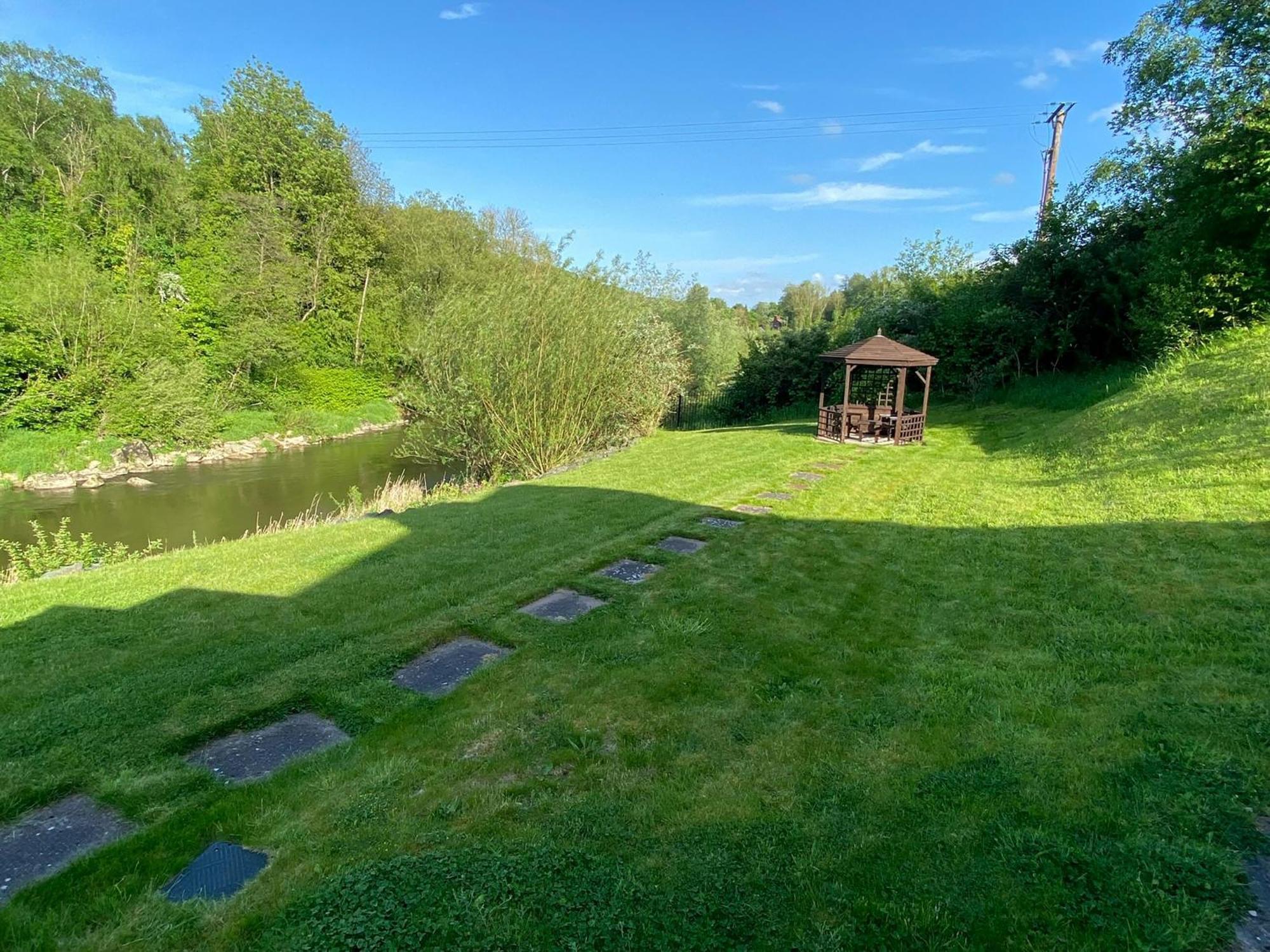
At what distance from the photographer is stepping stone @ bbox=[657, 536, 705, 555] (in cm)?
557

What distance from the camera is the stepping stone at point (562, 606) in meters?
4.16

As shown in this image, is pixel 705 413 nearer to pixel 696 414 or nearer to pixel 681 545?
pixel 696 414

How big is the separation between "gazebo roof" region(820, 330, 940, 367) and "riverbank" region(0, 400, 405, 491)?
51.6 ft

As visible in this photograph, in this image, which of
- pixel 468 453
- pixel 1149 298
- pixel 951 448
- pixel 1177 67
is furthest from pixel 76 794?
pixel 1177 67

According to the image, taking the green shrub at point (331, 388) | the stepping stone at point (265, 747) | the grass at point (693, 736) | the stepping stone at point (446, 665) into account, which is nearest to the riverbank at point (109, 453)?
the green shrub at point (331, 388)

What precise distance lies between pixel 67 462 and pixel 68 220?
31.2ft

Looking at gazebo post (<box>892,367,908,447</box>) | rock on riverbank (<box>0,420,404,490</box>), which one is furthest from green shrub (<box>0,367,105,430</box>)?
gazebo post (<box>892,367,908,447</box>)

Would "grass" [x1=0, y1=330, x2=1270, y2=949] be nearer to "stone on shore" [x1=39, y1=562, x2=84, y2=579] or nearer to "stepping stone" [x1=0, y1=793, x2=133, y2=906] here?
"stepping stone" [x1=0, y1=793, x2=133, y2=906]

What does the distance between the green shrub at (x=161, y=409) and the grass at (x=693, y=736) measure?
12942mm

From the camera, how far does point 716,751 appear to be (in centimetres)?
264

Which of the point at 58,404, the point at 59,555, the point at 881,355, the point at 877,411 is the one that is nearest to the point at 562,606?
the point at 59,555

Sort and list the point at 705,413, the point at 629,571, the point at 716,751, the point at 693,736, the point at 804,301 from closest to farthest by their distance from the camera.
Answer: the point at 716,751 < the point at 693,736 < the point at 629,571 < the point at 705,413 < the point at 804,301

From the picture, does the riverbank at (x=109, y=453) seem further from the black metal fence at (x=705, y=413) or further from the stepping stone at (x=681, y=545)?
the stepping stone at (x=681, y=545)

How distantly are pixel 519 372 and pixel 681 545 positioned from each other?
6423mm
